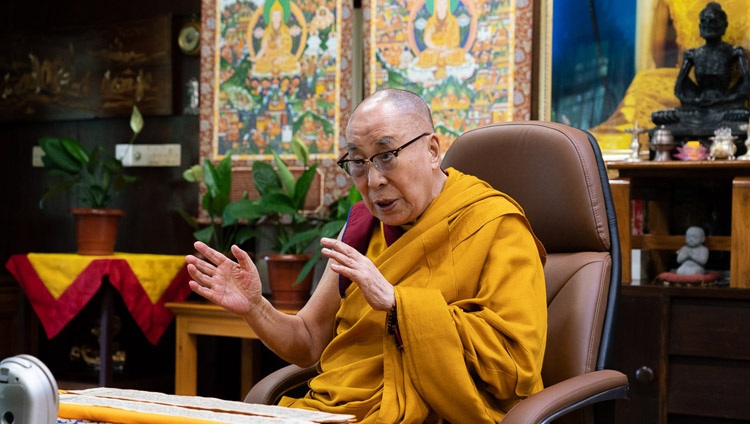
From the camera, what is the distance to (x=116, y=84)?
4461mm

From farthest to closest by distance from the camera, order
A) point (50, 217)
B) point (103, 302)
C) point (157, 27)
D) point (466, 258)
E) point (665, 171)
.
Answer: point (50, 217) < point (157, 27) < point (103, 302) < point (665, 171) < point (466, 258)

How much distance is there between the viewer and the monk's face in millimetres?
1871

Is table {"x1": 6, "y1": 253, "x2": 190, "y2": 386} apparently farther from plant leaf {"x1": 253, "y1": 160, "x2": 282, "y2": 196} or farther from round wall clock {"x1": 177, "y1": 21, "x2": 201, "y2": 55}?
round wall clock {"x1": 177, "y1": 21, "x2": 201, "y2": 55}

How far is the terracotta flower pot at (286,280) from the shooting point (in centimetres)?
354

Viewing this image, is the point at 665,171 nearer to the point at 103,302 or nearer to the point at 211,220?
the point at 211,220

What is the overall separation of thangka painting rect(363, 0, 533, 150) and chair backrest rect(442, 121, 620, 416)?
1.28m

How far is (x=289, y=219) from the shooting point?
3795 millimetres

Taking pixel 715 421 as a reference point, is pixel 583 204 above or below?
above

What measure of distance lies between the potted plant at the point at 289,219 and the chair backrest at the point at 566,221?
1368 millimetres

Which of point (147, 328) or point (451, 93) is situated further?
point (147, 328)

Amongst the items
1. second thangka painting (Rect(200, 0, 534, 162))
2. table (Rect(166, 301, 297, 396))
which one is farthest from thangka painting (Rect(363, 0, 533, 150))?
table (Rect(166, 301, 297, 396))

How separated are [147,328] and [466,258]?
2.26 m

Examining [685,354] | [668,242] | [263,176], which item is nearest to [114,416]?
[685,354]

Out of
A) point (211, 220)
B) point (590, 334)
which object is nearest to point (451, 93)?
point (211, 220)
